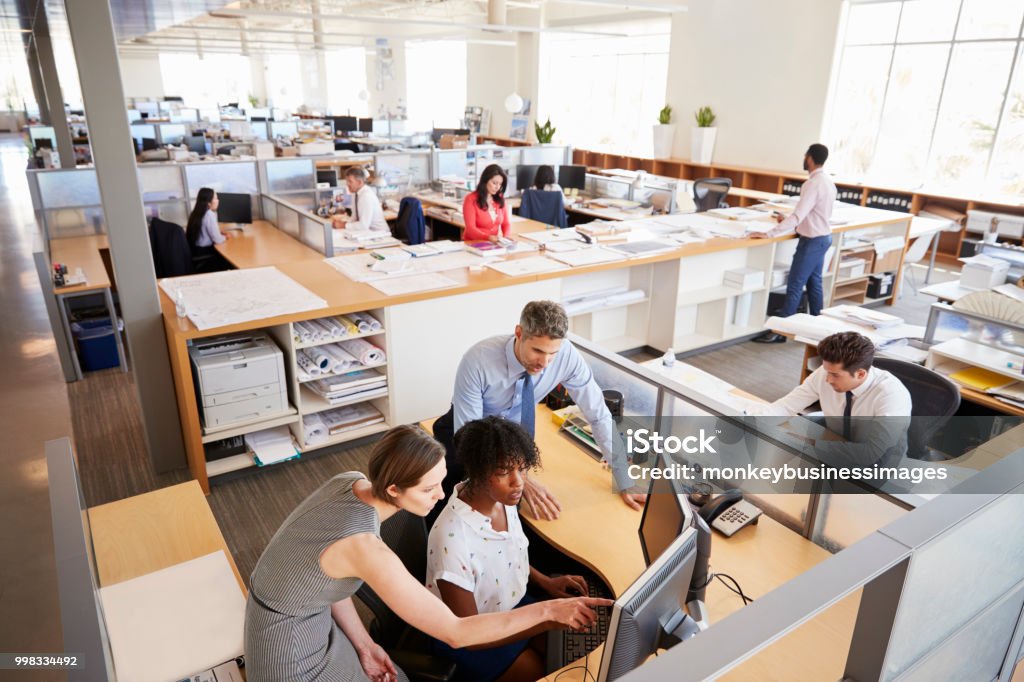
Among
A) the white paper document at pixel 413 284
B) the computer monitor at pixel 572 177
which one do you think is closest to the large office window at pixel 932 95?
the computer monitor at pixel 572 177

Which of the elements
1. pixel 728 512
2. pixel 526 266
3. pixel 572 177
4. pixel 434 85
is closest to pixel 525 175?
pixel 572 177

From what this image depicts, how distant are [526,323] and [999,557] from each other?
4.83 ft

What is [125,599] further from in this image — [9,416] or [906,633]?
[9,416]

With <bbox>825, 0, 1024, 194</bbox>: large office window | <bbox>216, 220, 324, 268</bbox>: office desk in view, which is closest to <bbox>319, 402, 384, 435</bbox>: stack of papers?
<bbox>216, 220, 324, 268</bbox>: office desk

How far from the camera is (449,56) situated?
673 inches

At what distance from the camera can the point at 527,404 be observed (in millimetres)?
2629

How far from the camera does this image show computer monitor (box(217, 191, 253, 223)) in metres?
6.13

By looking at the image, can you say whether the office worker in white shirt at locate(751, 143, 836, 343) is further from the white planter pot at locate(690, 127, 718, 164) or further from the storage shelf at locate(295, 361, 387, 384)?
the white planter pot at locate(690, 127, 718, 164)

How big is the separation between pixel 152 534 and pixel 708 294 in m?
4.21

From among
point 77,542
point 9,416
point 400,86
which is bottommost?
point 9,416

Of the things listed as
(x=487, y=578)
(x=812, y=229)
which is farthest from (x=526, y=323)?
(x=812, y=229)

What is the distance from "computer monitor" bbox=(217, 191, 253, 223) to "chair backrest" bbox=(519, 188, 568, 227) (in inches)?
103

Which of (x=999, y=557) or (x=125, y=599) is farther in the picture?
(x=125, y=599)

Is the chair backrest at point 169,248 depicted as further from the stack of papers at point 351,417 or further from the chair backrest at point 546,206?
the chair backrest at point 546,206
